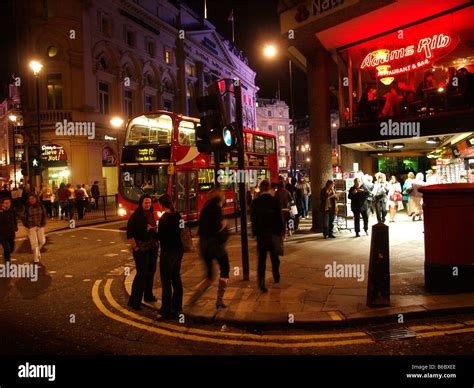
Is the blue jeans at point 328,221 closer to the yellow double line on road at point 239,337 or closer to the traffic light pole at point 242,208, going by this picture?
the traffic light pole at point 242,208

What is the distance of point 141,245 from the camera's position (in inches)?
239

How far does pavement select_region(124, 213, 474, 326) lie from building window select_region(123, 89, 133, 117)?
2600cm

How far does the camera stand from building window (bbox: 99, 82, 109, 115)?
30.5m

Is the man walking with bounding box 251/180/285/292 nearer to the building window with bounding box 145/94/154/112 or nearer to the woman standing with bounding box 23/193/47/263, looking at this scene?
the woman standing with bounding box 23/193/47/263

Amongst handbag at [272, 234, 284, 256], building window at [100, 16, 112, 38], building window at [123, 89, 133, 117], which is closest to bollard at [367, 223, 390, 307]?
handbag at [272, 234, 284, 256]

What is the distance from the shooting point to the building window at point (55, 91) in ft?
90.9

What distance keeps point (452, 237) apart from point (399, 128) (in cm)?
692

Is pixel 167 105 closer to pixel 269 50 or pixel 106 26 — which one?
pixel 106 26

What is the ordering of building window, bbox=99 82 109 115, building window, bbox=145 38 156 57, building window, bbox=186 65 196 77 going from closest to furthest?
building window, bbox=99 82 109 115 < building window, bbox=145 38 156 57 < building window, bbox=186 65 196 77

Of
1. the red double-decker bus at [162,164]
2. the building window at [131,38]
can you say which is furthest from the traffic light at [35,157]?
the building window at [131,38]

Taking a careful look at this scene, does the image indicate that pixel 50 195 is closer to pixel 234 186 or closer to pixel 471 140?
pixel 234 186

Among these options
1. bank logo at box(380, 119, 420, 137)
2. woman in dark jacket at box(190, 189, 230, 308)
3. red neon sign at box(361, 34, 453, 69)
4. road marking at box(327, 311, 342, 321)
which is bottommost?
road marking at box(327, 311, 342, 321)

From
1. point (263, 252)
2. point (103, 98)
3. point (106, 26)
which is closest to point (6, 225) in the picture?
point (263, 252)

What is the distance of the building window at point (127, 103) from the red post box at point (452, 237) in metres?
30.1
